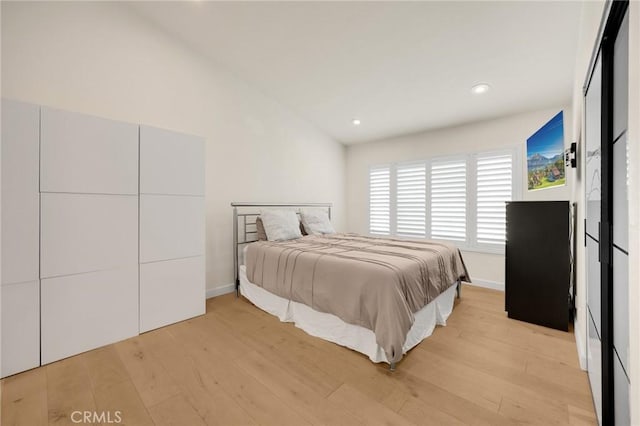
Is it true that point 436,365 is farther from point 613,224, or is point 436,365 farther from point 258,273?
point 258,273

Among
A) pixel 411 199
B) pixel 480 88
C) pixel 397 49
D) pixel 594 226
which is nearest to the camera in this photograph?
pixel 594 226

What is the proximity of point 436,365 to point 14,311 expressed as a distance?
2.85 metres

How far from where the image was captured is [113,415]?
133 cm

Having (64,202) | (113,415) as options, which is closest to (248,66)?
(64,202)

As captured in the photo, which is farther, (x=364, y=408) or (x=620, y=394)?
(x=364, y=408)

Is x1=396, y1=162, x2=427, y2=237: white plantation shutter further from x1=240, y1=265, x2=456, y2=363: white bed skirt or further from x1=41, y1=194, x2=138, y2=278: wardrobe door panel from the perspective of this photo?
x1=41, y1=194, x2=138, y2=278: wardrobe door panel

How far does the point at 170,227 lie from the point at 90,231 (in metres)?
0.56

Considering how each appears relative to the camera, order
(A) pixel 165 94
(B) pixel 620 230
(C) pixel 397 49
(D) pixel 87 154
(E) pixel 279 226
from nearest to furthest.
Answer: (B) pixel 620 230
(D) pixel 87 154
(C) pixel 397 49
(A) pixel 165 94
(E) pixel 279 226

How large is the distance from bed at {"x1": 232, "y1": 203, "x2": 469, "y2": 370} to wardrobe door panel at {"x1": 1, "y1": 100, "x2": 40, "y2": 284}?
5.51 feet

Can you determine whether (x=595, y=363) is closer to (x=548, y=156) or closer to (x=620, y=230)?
(x=620, y=230)

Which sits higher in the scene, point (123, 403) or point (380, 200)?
point (380, 200)

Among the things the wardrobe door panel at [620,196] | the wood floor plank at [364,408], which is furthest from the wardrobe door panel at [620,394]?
the wood floor plank at [364,408]
